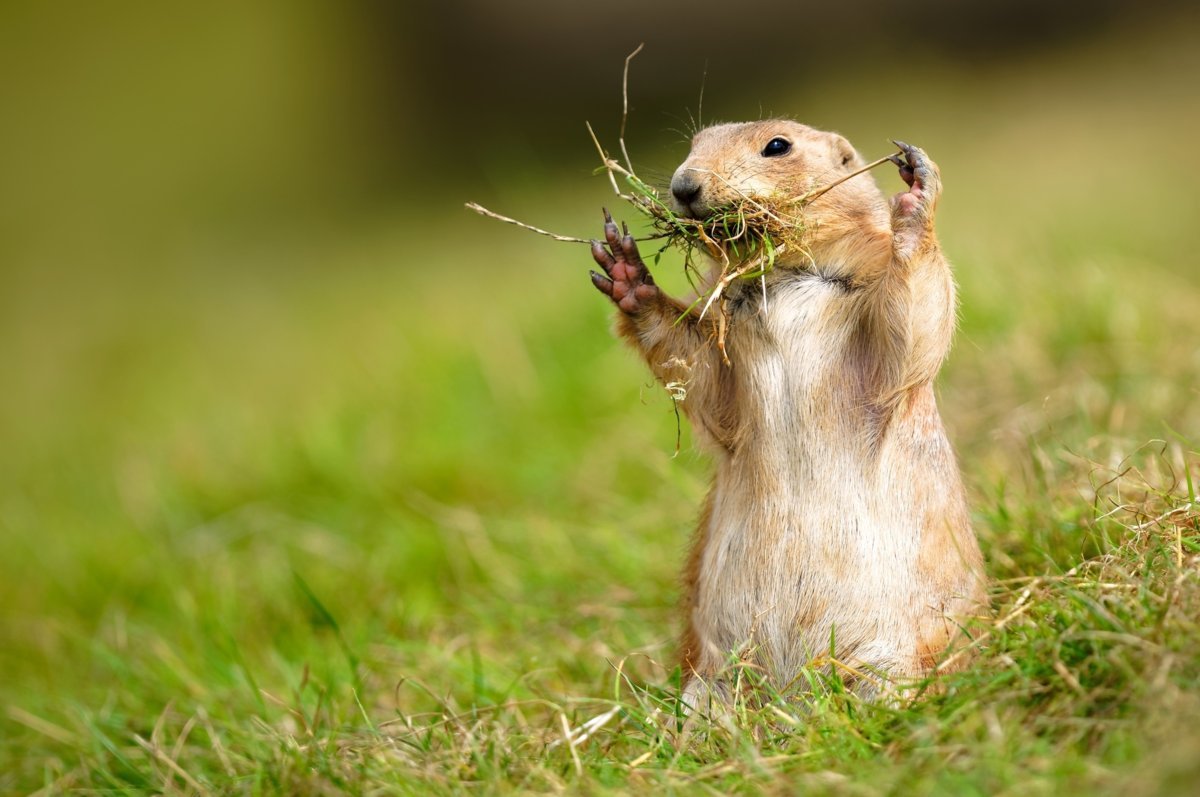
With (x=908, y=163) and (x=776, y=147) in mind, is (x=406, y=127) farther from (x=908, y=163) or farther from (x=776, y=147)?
(x=908, y=163)

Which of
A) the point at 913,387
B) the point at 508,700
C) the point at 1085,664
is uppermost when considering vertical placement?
the point at 913,387

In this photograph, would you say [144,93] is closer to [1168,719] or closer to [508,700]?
[508,700]

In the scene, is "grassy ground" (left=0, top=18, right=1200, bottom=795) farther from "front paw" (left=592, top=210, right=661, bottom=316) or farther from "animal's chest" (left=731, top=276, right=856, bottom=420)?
"front paw" (left=592, top=210, right=661, bottom=316)

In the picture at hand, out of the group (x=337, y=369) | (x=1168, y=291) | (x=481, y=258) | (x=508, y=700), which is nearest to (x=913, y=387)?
(x=508, y=700)

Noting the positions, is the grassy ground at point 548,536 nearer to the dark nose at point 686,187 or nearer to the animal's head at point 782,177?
the animal's head at point 782,177

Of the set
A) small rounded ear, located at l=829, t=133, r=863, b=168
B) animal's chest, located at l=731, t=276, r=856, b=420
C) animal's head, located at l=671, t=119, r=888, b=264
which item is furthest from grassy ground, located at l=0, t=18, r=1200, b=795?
small rounded ear, located at l=829, t=133, r=863, b=168

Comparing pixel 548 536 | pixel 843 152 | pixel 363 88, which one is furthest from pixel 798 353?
pixel 363 88

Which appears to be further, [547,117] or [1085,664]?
[547,117]

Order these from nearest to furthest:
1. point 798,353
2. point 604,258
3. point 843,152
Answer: point 798,353 → point 604,258 → point 843,152
